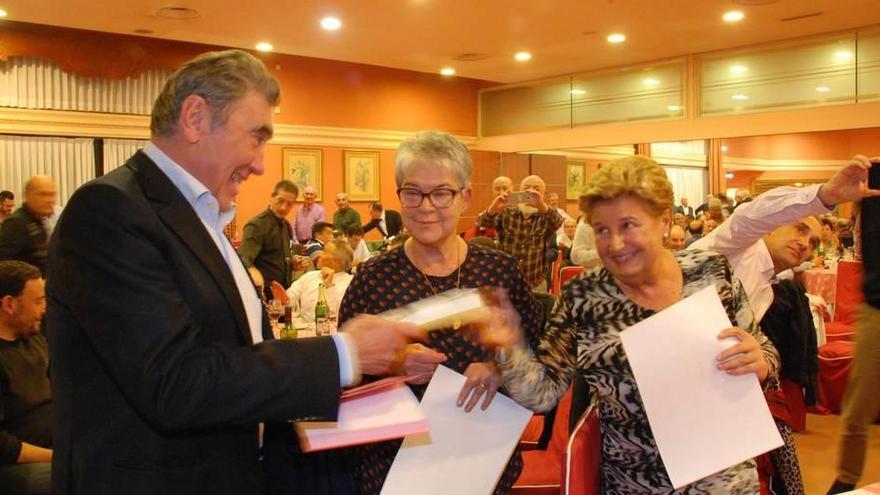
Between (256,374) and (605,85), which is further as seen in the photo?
(605,85)

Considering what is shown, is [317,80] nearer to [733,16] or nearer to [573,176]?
[573,176]

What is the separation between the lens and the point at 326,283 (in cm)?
498

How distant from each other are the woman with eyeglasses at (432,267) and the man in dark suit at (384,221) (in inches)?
397

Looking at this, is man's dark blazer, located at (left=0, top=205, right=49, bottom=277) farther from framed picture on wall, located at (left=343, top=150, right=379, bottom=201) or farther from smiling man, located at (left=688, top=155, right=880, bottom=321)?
framed picture on wall, located at (left=343, top=150, right=379, bottom=201)

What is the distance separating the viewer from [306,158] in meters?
12.2

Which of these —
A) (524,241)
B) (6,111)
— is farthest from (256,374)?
(6,111)

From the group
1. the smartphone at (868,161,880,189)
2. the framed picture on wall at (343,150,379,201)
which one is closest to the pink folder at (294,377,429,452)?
the smartphone at (868,161,880,189)

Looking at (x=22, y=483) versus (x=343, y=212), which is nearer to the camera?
(x=22, y=483)

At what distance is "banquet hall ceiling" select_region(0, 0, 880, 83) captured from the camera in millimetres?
8648

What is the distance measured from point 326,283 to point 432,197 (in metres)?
3.26

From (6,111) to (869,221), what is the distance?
10.3 meters

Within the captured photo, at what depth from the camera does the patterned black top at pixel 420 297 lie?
1.76m

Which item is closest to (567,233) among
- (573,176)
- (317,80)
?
(317,80)

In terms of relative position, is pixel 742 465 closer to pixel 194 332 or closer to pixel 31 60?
pixel 194 332
